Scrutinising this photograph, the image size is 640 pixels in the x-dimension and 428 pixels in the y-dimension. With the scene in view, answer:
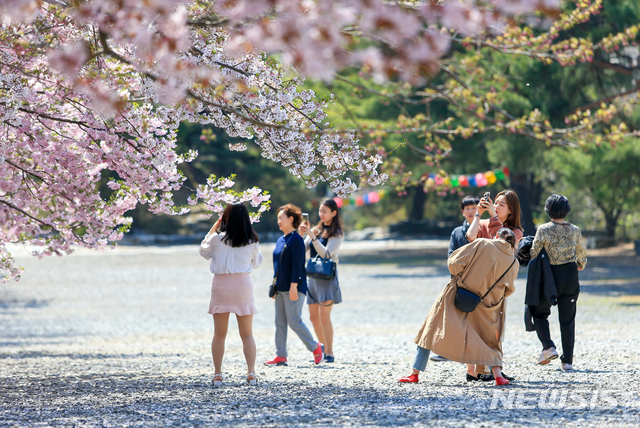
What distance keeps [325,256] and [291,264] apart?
1.59ft

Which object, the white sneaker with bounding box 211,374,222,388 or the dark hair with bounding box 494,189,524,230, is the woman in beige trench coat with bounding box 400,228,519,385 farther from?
the white sneaker with bounding box 211,374,222,388

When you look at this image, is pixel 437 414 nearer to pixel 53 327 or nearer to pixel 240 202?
pixel 240 202

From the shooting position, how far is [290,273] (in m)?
7.04

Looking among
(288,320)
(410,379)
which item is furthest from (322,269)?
(410,379)

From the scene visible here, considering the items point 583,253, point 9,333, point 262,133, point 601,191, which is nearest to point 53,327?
point 9,333

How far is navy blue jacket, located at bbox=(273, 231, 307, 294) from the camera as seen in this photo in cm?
695

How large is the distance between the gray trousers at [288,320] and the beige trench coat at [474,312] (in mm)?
1657

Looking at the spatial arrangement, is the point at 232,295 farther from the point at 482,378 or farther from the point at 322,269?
the point at 482,378

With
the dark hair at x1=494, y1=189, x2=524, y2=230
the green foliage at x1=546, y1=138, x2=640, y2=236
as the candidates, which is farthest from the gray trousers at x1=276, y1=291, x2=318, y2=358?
the green foliage at x1=546, y1=138, x2=640, y2=236

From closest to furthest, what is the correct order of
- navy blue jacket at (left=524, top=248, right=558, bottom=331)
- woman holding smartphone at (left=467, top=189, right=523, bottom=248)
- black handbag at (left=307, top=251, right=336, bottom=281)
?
1. woman holding smartphone at (left=467, top=189, right=523, bottom=248)
2. navy blue jacket at (left=524, top=248, right=558, bottom=331)
3. black handbag at (left=307, top=251, right=336, bottom=281)

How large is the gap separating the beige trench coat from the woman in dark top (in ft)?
5.25

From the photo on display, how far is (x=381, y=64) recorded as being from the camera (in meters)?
2.74

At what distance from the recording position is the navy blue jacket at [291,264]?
6.95 metres

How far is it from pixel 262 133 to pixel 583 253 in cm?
292
